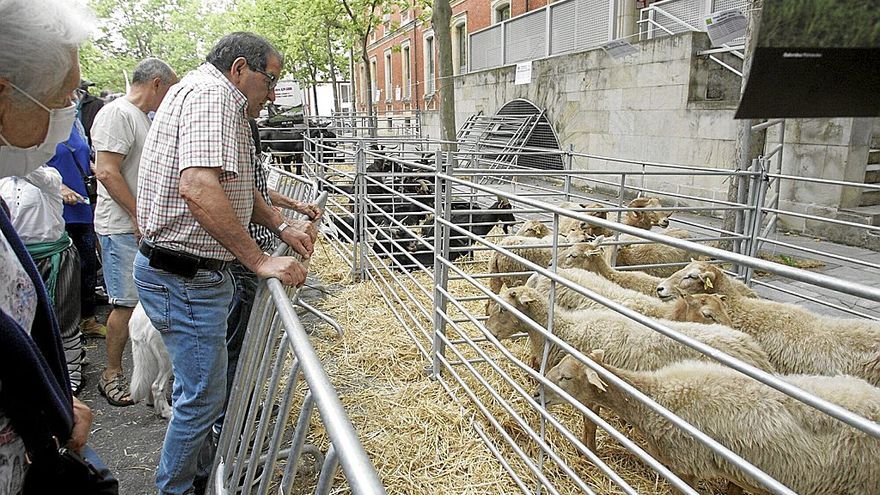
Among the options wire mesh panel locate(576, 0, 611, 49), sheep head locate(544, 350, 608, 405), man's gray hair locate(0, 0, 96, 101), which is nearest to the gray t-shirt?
Result: man's gray hair locate(0, 0, 96, 101)

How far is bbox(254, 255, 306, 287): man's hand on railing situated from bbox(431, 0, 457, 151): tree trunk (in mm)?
8719

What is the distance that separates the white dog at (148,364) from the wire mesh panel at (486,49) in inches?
666

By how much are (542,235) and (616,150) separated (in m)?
6.82

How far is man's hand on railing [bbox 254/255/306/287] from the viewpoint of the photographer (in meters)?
2.09

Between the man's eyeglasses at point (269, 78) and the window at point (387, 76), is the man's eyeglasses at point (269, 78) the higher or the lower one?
the lower one

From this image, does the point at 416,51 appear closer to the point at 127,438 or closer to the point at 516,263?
the point at 516,263

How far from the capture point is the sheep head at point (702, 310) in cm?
338

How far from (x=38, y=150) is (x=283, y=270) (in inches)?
34.2

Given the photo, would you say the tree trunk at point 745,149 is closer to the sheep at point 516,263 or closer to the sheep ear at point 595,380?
the sheep at point 516,263

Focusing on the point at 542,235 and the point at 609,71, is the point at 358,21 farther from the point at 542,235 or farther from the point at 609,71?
the point at 542,235

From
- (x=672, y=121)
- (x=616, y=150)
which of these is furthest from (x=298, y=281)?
(x=616, y=150)

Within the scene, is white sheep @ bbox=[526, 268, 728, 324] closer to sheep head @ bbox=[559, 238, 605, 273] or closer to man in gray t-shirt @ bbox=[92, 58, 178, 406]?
sheep head @ bbox=[559, 238, 605, 273]

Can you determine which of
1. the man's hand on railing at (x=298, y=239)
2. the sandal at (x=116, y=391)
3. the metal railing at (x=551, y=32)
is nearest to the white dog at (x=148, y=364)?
the sandal at (x=116, y=391)

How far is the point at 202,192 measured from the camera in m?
2.18
